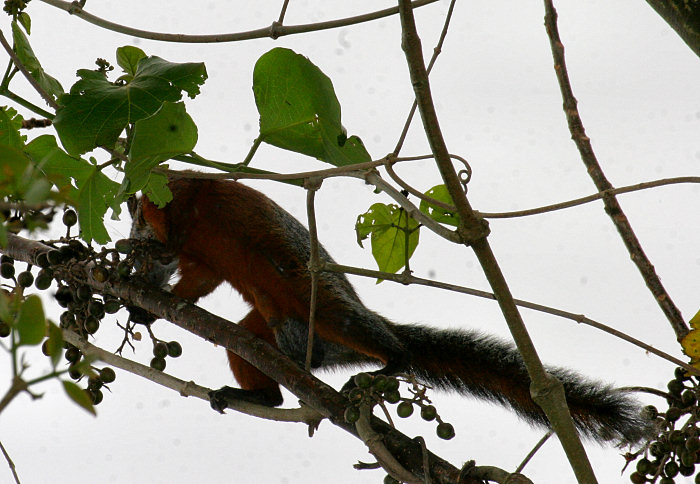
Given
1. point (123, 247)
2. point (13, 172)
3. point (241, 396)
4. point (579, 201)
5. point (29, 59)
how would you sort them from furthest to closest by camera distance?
point (241, 396)
point (123, 247)
point (29, 59)
point (579, 201)
point (13, 172)

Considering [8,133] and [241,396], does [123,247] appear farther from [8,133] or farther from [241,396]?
[241,396]

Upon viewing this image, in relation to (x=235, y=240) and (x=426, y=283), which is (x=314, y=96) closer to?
(x=426, y=283)

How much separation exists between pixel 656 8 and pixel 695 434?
22.0 inches

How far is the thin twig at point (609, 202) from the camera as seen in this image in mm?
1187

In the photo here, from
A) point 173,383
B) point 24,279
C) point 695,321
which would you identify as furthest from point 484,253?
point 24,279

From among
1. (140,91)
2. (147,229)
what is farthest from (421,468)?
(147,229)

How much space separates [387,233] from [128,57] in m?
0.52

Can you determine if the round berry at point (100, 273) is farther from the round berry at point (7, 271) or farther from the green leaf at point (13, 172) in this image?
the green leaf at point (13, 172)

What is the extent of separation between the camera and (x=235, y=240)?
173 centimetres

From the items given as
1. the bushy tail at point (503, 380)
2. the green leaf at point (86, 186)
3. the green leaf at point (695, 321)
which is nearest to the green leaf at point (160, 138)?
the green leaf at point (86, 186)

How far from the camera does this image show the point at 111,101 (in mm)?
981

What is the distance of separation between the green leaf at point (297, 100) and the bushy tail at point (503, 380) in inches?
26.1

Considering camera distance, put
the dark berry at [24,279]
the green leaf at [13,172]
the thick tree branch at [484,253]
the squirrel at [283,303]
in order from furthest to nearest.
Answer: the squirrel at [283,303]
the dark berry at [24,279]
the thick tree branch at [484,253]
the green leaf at [13,172]

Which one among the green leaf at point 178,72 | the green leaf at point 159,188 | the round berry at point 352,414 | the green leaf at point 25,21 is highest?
the green leaf at point 25,21
